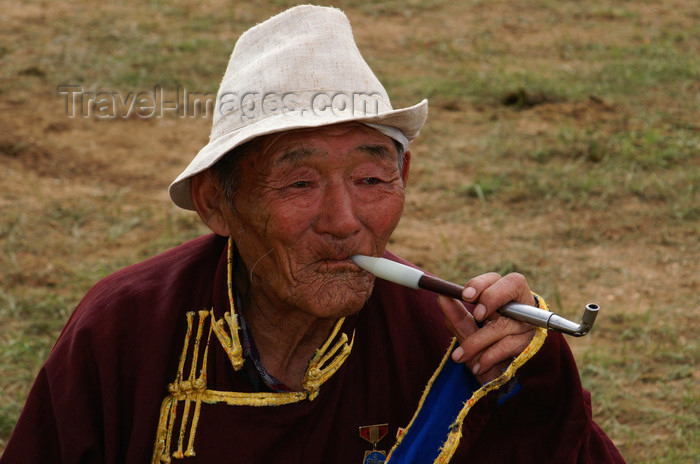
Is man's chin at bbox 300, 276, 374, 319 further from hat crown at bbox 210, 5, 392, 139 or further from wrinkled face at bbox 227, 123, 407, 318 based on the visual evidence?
hat crown at bbox 210, 5, 392, 139

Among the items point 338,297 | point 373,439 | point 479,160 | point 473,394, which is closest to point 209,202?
point 338,297

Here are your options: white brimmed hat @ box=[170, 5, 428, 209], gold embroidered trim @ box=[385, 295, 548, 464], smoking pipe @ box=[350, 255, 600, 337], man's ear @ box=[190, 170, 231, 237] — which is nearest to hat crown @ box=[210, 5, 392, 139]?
white brimmed hat @ box=[170, 5, 428, 209]

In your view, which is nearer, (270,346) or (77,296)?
(270,346)

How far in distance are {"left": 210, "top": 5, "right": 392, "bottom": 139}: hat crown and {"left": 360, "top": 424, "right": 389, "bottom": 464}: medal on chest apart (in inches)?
35.4

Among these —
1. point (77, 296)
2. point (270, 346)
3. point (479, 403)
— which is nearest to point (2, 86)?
point (77, 296)

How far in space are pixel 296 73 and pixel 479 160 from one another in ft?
14.4

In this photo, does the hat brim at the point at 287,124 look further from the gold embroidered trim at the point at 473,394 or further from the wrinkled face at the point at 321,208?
the gold embroidered trim at the point at 473,394

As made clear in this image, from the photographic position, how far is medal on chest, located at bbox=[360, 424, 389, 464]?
263 centimetres

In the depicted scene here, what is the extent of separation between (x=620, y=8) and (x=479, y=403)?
A: 8.55 m

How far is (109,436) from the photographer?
96.9 inches

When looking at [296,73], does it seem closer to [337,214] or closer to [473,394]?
[337,214]

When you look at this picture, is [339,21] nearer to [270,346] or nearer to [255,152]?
[255,152]

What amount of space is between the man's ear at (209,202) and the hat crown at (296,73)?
0.48 feet

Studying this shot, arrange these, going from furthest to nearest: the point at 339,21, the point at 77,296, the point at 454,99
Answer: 1. the point at 454,99
2. the point at 77,296
3. the point at 339,21
